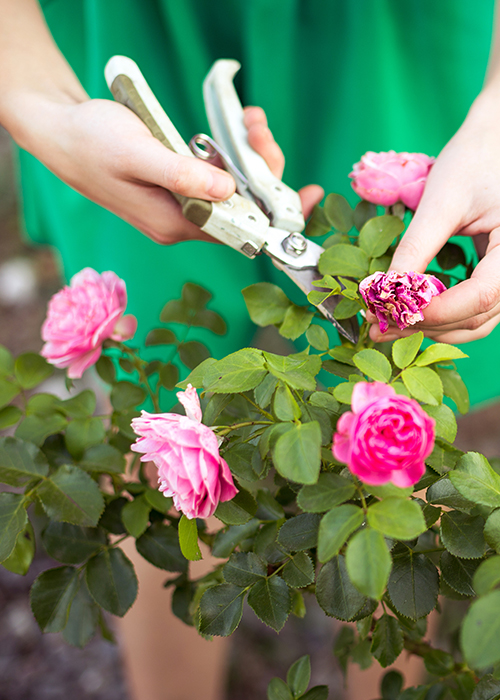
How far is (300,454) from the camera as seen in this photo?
1.09ft

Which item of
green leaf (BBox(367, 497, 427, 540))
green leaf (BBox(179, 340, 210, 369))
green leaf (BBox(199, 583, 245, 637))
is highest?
green leaf (BBox(367, 497, 427, 540))

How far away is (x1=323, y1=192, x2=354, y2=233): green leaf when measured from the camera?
1.89 ft

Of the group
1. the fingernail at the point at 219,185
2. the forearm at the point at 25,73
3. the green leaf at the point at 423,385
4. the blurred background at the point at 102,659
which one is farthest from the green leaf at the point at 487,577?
the blurred background at the point at 102,659

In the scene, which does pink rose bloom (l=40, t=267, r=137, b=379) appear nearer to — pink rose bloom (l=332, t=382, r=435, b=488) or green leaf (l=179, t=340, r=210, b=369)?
green leaf (l=179, t=340, r=210, b=369)

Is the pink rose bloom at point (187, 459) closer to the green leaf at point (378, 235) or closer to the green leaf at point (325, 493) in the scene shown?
the green leaf at point (325, 493)

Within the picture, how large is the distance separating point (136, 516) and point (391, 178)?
415 millimetres

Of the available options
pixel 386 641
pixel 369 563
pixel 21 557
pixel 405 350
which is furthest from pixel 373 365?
pixel 21 557

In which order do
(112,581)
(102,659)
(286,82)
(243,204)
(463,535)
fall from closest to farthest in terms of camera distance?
(463,535)
(112,581)
(243,204)
(286,82)
(102,659)

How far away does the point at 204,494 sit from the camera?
1.21 ft

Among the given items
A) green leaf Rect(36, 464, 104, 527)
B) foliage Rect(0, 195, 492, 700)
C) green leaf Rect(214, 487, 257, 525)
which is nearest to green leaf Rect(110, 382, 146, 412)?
foliage Rect(0, 195, 492, 700)

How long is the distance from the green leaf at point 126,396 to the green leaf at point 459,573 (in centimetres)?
33

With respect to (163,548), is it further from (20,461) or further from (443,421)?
(443,421)

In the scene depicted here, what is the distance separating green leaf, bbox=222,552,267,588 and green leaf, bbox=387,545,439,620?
0.10 m

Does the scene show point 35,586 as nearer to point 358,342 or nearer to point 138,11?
point 358,342
